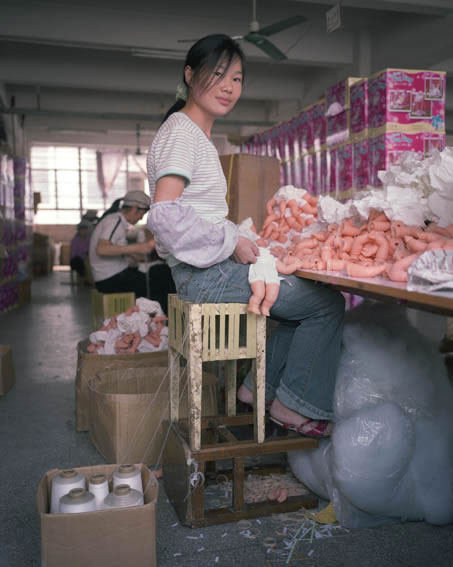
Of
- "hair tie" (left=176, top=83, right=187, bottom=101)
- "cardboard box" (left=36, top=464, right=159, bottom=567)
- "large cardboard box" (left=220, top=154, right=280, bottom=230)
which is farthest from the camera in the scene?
"large cardboard box" (left=220, top=154, right=280, bottom=230)

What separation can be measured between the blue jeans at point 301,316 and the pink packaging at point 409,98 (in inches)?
113

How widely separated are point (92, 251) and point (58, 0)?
3160mm

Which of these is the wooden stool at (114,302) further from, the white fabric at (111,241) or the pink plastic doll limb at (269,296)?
the pink plastic doll limb at (269,296)

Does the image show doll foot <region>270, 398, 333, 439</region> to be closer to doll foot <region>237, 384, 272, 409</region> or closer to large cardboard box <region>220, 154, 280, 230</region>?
doll foot <region>237, 384, 272, 409</region>

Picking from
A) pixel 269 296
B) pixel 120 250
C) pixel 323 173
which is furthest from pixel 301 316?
pixel 323 173

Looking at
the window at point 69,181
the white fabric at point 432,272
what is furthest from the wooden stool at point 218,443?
the window at point 69,181

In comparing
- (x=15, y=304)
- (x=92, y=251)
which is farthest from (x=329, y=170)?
(x=15, y=304)

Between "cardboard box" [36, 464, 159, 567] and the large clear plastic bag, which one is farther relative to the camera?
the large clear plastic bag

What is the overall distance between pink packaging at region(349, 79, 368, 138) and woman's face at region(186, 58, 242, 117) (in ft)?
9.84

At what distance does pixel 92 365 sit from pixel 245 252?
1.20 metres

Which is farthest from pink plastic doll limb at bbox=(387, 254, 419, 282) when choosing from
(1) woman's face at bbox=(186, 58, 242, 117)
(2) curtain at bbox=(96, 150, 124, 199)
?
(2) curtain at bbox=(96, 150, 124, 199)

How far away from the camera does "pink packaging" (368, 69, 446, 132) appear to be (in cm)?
421

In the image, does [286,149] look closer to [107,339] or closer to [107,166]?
[107,339]

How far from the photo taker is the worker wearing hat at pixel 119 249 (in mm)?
3898
